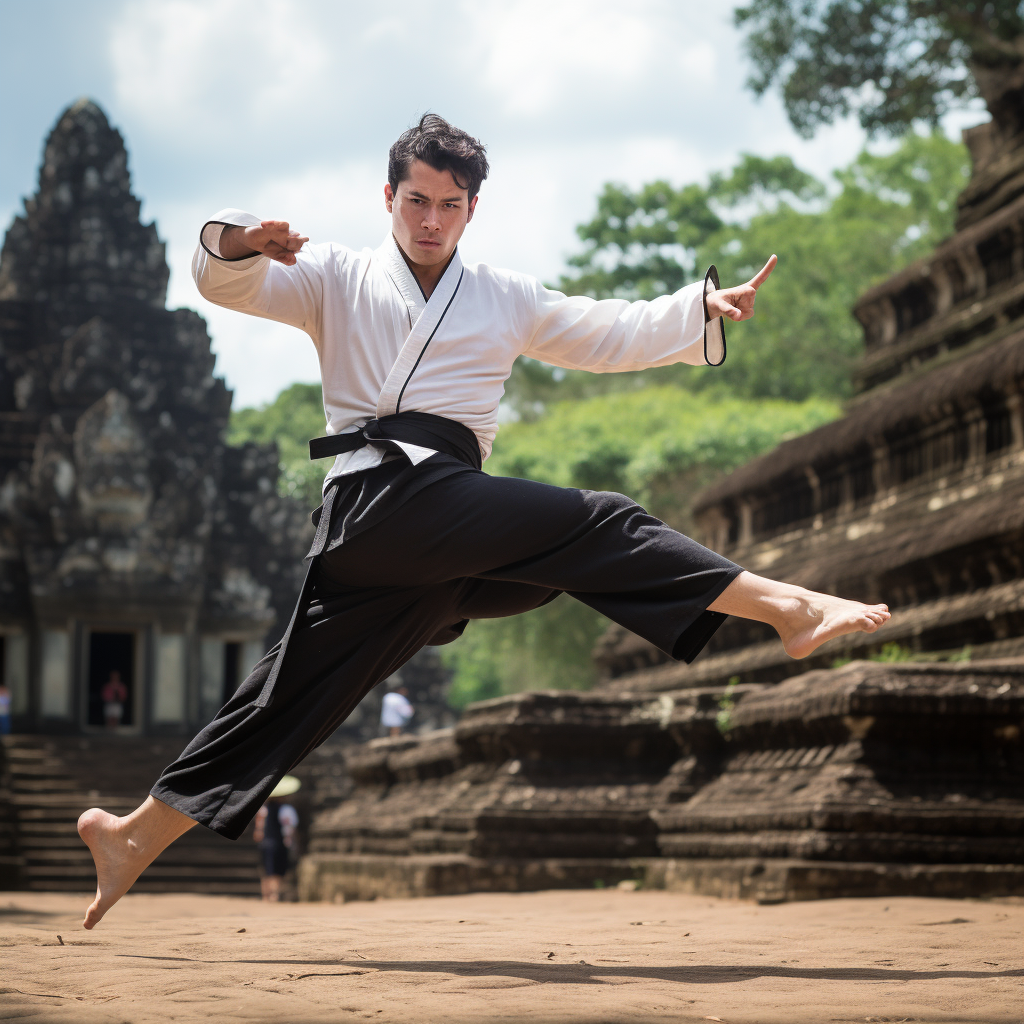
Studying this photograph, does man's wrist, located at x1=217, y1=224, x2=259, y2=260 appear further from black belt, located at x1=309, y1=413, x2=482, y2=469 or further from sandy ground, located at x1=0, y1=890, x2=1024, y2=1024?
sandy ground, located at x1=0, y1=890, x2=1024, y2=1024

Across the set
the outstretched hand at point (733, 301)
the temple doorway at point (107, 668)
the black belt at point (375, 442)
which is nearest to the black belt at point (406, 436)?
the black belt at point (375, 442)

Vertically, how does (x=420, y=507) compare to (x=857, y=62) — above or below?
below

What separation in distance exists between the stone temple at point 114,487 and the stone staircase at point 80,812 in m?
1.58

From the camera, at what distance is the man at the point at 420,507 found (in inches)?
140

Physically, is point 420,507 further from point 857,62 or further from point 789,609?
point 857,62

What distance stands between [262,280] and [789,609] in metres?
1.66

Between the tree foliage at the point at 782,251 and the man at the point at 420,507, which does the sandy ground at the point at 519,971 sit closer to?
the man at the point at 420,507

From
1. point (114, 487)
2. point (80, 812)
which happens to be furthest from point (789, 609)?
point (114, 487)

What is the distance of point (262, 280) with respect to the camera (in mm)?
3797

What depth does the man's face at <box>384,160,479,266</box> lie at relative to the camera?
3.83 metres

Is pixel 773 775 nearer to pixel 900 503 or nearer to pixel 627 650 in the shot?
pixel 900 503

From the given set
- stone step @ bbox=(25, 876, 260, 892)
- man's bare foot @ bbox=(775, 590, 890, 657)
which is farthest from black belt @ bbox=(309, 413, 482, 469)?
stone step @ bbox=(25, 876, 260, 892)

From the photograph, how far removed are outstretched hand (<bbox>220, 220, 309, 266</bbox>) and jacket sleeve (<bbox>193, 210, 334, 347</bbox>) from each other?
0.06 feet

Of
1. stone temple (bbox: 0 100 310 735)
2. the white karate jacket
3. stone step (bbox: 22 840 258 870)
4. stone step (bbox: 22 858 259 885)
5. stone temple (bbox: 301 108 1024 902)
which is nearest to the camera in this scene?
the white karate jacket
